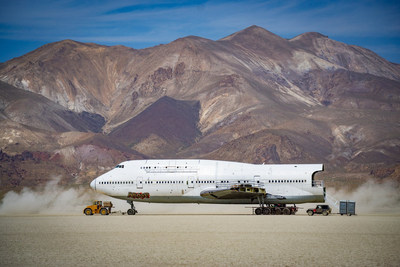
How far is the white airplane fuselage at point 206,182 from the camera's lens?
259 feet

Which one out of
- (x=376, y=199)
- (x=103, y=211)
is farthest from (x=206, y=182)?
(x=376, y=199)

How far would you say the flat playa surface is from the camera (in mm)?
38794

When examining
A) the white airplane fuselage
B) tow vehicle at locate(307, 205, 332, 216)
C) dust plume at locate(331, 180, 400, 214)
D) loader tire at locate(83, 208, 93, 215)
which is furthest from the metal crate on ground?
loader tire at locate(83, 208, 93, 215)

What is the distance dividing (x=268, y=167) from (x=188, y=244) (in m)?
36.0

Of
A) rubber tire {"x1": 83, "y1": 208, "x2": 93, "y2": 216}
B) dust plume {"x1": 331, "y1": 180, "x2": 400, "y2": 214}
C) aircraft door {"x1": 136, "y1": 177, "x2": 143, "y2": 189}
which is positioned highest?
dust plume {"x1": 331, "y1": 180, "x2": 400, "y2": 214}

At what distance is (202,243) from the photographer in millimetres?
47281

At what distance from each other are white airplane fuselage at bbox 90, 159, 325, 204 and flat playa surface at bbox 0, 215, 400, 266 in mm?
10822

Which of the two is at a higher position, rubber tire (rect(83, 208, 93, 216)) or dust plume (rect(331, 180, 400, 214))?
dust plume (rect(331, 180, 400, 214))

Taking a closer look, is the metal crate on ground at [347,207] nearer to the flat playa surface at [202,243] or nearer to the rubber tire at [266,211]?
the rubber tire at [266,211]

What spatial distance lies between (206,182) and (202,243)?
107 feet

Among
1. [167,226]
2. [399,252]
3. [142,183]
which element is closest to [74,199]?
[142,183]

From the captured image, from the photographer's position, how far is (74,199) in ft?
450

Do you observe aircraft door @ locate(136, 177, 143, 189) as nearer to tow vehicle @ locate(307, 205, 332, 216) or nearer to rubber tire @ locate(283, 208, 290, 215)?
rubber tire @ locate(283, 208, 290, 215)

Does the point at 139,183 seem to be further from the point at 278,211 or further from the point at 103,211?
the point at 278,211
